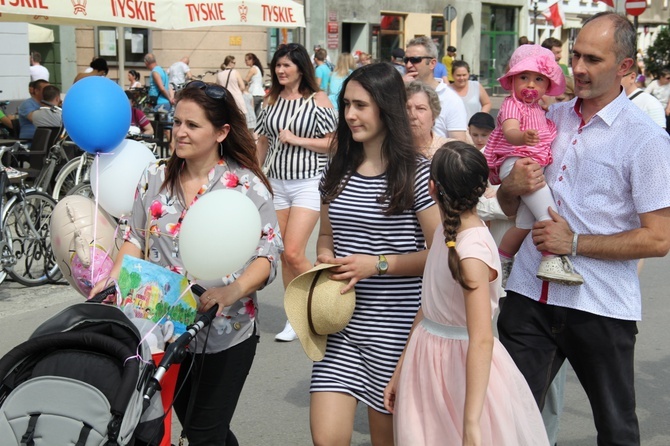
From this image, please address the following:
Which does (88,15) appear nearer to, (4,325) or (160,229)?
(4,325)

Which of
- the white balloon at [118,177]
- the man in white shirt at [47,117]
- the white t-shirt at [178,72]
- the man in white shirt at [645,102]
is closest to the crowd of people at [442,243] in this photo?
the white balloon at [118,177]

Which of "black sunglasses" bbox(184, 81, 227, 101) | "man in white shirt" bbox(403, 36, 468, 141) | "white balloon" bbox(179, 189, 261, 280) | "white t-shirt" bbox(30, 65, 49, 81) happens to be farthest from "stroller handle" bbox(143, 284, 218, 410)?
"white t-shirt" bbox(30, 65, 49, 81)

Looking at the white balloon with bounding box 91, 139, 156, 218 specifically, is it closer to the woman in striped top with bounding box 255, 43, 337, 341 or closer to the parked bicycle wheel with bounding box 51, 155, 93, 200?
the woman in striped top with bounding box 255, 43, 337, 341

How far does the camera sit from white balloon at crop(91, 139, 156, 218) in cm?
419

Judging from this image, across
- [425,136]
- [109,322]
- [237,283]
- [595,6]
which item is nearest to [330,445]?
[237,283]

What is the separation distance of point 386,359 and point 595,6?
5230 cm

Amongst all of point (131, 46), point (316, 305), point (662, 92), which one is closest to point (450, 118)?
point (316, 305)

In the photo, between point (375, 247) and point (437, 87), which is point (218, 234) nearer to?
point (375, 247)

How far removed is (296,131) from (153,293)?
11.6ft

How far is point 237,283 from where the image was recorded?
362 centimetres

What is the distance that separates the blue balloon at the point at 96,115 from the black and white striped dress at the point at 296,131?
242 cm

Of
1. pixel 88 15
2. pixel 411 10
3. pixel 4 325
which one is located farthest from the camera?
pixel 411 10

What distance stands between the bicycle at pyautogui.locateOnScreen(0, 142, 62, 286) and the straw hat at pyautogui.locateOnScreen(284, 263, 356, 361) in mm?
5234

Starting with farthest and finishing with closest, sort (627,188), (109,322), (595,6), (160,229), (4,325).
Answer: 1. (595,6)
2. (4,325)
3. (160,229)
4. (627,188)
5. (109,322)
